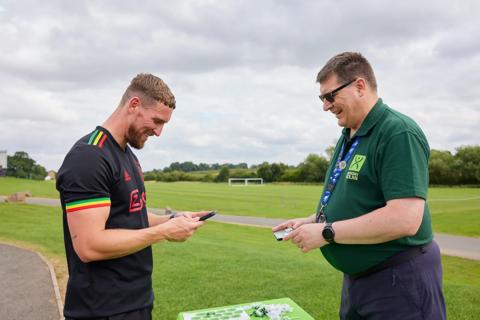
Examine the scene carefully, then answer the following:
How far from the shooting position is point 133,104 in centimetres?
300

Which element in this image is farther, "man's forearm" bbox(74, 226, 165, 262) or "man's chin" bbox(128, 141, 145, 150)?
"man's chin" bbox(128, 141, 145, 150)

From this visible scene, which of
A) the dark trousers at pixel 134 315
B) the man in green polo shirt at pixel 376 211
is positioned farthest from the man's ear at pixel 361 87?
the dark trousers at pixel 134 315

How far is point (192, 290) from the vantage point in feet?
24.5

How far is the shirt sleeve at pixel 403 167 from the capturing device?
8.07 feet

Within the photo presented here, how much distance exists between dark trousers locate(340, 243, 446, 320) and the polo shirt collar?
3.11 feet

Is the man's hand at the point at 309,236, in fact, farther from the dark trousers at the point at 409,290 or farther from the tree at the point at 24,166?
the tree at the point at 24,166

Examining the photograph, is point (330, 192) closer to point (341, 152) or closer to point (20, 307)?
point (341, 152)

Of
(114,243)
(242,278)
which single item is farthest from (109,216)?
(242,278)

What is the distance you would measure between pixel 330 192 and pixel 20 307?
6456 millimetres

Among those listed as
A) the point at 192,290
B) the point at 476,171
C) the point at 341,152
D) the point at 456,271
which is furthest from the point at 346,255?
the point at 476,171

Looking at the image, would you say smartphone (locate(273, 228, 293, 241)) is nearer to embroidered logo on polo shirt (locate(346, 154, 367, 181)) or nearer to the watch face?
the watch face

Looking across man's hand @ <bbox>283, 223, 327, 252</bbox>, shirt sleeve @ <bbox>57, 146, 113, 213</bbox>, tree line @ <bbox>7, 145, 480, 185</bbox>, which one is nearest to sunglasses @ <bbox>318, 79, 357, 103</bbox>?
man's hand @ <bbox>283, 223, 327, 252</bbox>

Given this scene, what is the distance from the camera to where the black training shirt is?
253 cm

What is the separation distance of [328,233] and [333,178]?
0.60m
